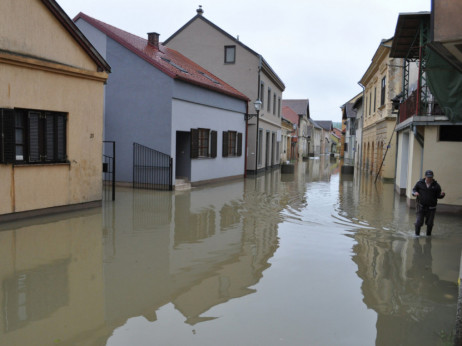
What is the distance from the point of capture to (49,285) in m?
5.47

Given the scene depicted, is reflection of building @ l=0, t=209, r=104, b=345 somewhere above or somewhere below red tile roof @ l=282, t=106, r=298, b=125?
below

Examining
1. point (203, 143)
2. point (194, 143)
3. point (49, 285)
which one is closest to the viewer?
point (49, 285)

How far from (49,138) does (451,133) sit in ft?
35.0

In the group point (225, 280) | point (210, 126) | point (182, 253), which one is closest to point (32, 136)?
point (182, 253)

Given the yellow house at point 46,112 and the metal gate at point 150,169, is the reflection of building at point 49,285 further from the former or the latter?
the metal gate at point 150,169

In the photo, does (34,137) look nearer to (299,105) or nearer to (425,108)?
(425,108)

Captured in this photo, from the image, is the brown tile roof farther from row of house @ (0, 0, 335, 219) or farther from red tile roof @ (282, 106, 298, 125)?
row of house @ (0, 0, 335, 219)

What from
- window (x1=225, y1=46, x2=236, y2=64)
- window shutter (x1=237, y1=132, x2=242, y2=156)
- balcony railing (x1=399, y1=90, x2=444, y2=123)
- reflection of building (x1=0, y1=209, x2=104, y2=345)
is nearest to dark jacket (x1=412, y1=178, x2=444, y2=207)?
balcony railing (x1=399, y1=90, x2=444, y2=123)

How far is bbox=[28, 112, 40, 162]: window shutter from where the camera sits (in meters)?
9.63

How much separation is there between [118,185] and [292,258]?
10.9 m

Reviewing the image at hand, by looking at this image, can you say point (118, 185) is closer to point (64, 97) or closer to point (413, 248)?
point (64, 97)

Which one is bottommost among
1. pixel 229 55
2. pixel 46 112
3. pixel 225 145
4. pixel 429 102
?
pixel 225 145

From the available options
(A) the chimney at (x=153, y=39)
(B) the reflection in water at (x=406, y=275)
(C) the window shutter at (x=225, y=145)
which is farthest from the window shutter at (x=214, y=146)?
(B) the reflection in water at (x=406, y=275)

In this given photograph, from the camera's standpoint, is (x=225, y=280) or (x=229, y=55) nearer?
(x=225, y=280)
